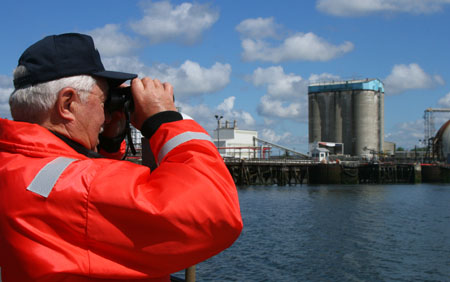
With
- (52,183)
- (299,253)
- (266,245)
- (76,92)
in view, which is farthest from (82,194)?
(266,245)

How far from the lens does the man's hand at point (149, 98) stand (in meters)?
1.71

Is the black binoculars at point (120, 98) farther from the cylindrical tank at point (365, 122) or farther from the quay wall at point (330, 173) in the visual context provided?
the cylindrical tank at point (365, 122)

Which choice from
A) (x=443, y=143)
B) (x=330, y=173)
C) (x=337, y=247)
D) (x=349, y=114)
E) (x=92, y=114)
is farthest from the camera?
(x=349, y=114)

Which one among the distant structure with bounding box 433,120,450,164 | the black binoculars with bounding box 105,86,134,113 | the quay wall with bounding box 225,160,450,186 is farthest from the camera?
the distant structure with bounding box 433,120,450,164

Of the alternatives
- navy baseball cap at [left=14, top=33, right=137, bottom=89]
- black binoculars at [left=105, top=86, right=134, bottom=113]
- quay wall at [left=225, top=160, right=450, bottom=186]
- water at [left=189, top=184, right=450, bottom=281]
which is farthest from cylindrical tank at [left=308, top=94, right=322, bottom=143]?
navy baseball cap at [left=14, top=33, right=137, bottom=89]

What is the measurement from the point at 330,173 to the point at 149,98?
199 feet

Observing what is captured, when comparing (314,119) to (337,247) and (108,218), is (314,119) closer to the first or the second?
(337,247)

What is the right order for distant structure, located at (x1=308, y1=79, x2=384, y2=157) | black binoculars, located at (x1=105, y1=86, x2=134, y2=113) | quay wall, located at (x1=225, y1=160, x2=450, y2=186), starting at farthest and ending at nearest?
1. distant structure, located at (x1=308, y1=79, x2=384, y2=157)
2. quay wall, located at (x1=225, y1=160, x2=450, y2=186)
3. black binoculars, located at (x1=105, y1=86, x2=134, y2=113)

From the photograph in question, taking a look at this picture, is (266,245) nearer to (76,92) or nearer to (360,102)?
(76,92)

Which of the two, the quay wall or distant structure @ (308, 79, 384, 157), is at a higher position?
distant structure @ (308, 79, 384, 157)

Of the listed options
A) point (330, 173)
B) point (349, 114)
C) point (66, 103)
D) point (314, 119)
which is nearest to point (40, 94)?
point (66, 103)

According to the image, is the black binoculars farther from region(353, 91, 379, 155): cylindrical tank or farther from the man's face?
region(353, 91, 379, 155): cylindrical tank

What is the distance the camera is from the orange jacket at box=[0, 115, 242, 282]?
145 cm

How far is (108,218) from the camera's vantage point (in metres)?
1.46
